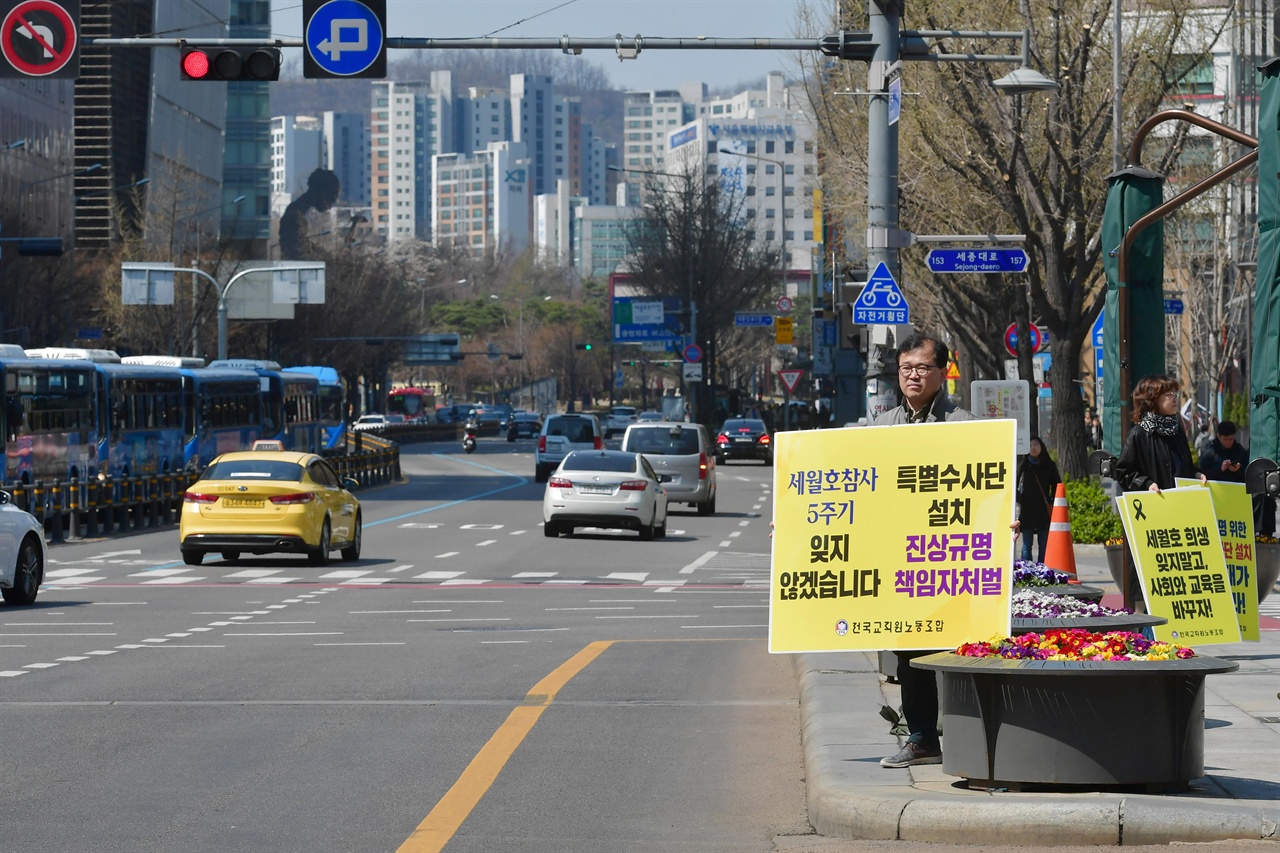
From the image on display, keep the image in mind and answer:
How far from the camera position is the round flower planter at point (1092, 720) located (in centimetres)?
763

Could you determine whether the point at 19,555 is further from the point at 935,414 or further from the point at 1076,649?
the point at 1076,649

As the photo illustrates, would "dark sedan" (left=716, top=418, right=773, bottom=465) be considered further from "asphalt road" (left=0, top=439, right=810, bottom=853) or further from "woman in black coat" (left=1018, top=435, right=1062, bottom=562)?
"asphalt road" (left=0, top=439, right=810, bottom=853)

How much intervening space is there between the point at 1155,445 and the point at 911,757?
4.24m

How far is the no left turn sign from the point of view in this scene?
20.0 m

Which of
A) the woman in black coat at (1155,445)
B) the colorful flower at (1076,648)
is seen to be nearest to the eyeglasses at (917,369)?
the colorful flower at (1076,648)

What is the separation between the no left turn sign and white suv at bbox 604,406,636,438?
201ft

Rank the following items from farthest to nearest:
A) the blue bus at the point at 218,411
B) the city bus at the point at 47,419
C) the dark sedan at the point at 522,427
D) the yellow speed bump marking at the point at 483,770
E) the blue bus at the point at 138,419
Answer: the dark sedan at the point at 522,427
the blue bus at the point at 218,411
the blue bus at the point at 138,419
the city bus at the point at 47,419
the yellow speed bump marking at the point at 483,770

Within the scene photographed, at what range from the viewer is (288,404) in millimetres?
58438

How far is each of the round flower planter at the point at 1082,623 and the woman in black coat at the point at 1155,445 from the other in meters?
3.24

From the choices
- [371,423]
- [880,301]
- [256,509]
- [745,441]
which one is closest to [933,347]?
[880,301]

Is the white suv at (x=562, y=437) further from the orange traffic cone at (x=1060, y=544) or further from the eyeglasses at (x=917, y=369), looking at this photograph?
the eyeglasses at (x=917, y=369)

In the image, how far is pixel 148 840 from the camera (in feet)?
26.0

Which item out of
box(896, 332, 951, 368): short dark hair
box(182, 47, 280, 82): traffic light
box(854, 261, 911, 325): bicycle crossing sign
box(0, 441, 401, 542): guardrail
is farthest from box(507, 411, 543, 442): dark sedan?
box(896, 332, 951, 368): short dark hair

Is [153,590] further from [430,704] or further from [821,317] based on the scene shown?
[821,317]
